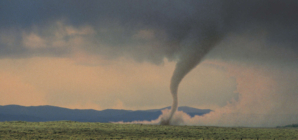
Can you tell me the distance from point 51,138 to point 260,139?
155ft

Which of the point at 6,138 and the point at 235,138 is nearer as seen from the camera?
the point at 6,138

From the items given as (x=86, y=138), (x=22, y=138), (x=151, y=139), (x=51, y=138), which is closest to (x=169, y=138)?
(x=151, y=139)

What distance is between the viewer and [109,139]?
77.7 meters

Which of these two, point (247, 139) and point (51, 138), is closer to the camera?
point (51, 138)

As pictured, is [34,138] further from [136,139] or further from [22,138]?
[136,139]

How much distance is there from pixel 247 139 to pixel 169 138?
18526 millimetres

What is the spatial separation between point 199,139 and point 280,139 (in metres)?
21.1

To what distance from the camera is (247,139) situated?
87.3 m

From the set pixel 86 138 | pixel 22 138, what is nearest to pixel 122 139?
pixel 86 138

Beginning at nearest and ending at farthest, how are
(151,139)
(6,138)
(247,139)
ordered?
(6,138)
(151,139)
(247,139)

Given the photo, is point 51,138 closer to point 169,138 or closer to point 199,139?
point 169,138

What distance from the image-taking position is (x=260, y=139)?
3497 inches

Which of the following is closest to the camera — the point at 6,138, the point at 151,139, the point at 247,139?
the point at 6,138

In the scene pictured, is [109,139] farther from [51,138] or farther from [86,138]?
[51,138]
